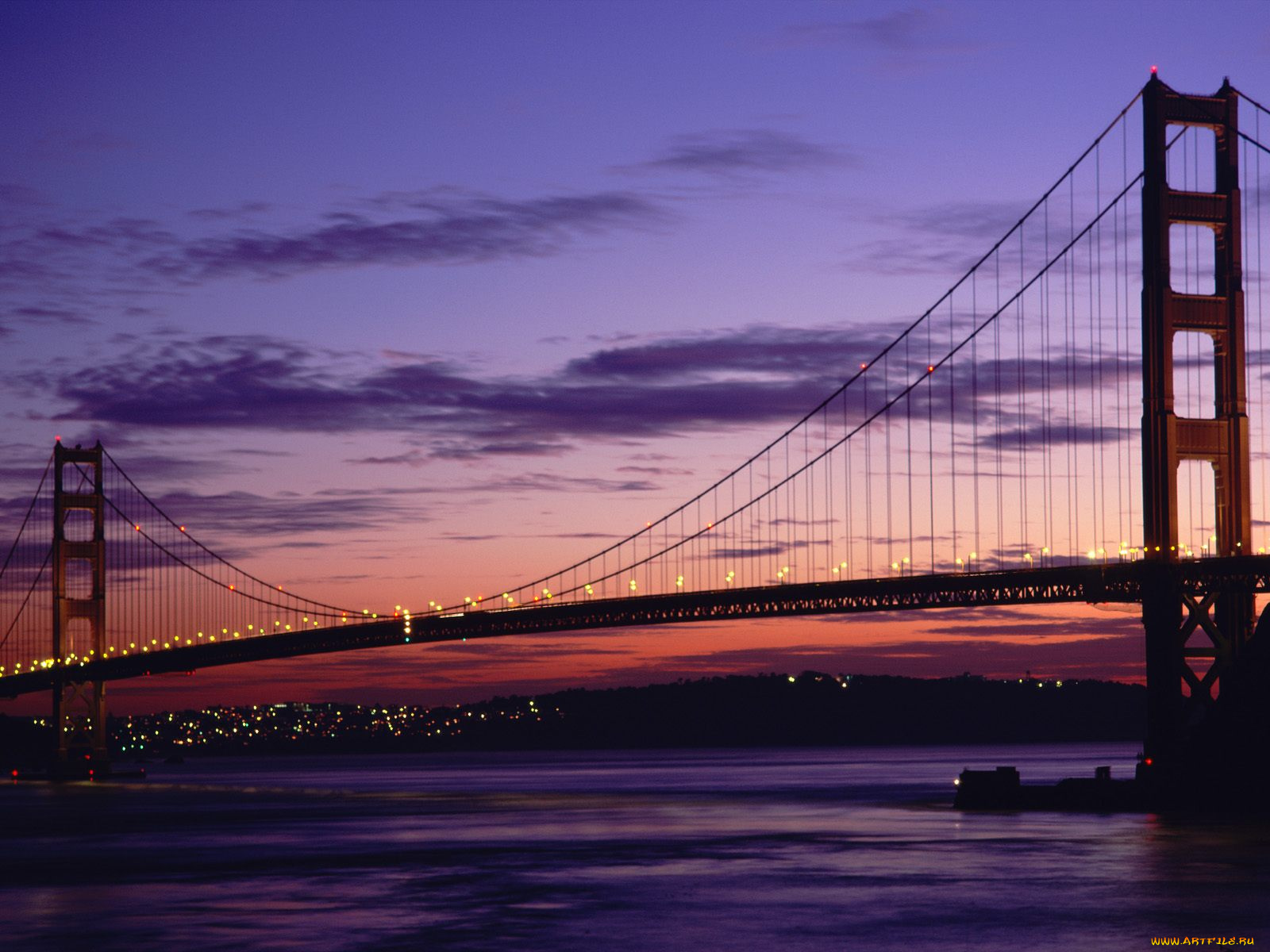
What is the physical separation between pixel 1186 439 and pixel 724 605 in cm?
A: 2941

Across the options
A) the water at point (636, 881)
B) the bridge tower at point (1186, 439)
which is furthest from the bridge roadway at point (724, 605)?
the water at point (636, 881)

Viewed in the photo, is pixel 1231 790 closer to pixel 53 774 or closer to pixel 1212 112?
pixel 1212 112

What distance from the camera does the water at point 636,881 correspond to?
25734 millimetres

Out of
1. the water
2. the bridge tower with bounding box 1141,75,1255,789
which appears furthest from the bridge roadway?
the water

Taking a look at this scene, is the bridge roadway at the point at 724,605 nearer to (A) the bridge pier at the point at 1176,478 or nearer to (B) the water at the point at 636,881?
(A) the bridge pier at the point at 1176,478

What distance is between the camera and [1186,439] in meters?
53.6

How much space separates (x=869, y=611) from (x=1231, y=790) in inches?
Result: 925

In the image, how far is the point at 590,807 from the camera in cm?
6975

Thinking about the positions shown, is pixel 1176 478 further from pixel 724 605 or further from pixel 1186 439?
pixel 724 605

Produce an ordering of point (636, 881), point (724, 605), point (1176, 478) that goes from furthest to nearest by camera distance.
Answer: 1. point (724, 605)
2. point (1176, 478)
3. point (636, 881)

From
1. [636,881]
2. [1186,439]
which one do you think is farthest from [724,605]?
[636,881]

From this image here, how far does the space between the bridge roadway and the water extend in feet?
24.2

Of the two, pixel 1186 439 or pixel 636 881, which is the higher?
pixel 1186 439

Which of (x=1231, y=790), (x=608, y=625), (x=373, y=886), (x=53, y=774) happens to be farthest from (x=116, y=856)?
(x=53, y=774)
